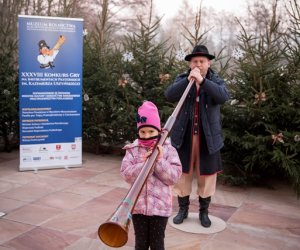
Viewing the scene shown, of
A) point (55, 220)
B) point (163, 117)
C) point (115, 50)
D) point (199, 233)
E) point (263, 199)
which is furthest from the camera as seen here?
point (115, 50)

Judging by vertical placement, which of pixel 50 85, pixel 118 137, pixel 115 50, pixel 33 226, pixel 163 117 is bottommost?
pixel 33 226

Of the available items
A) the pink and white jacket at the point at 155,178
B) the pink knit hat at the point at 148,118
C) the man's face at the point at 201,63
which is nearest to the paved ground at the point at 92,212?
the pink and white jacket at the point at 155,178

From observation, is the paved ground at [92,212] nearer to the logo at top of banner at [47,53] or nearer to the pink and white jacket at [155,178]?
the pink and white jacket at [155,178]

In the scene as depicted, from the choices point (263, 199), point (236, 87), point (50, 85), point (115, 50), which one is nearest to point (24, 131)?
point (50, 85)

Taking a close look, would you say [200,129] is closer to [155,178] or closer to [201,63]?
[201,63]

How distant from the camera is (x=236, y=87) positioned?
5.62 m

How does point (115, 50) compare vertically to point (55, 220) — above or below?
above

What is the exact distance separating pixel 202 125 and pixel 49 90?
2929 mm

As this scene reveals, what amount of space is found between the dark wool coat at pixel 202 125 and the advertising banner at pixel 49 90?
8.59 feet

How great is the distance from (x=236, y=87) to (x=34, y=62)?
2841 millimetres

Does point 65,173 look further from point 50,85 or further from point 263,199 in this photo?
point 263,199

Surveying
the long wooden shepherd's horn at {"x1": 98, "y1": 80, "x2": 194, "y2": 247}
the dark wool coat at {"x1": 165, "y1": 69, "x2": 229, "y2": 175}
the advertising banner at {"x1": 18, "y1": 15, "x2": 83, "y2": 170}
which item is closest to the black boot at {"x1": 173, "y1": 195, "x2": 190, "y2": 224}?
the dark wool coat at {"x1": 165, "y1": 69, "x2": 229, "y2": 175}

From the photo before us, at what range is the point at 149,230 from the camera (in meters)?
2.80

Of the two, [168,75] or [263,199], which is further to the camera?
[168,75]
